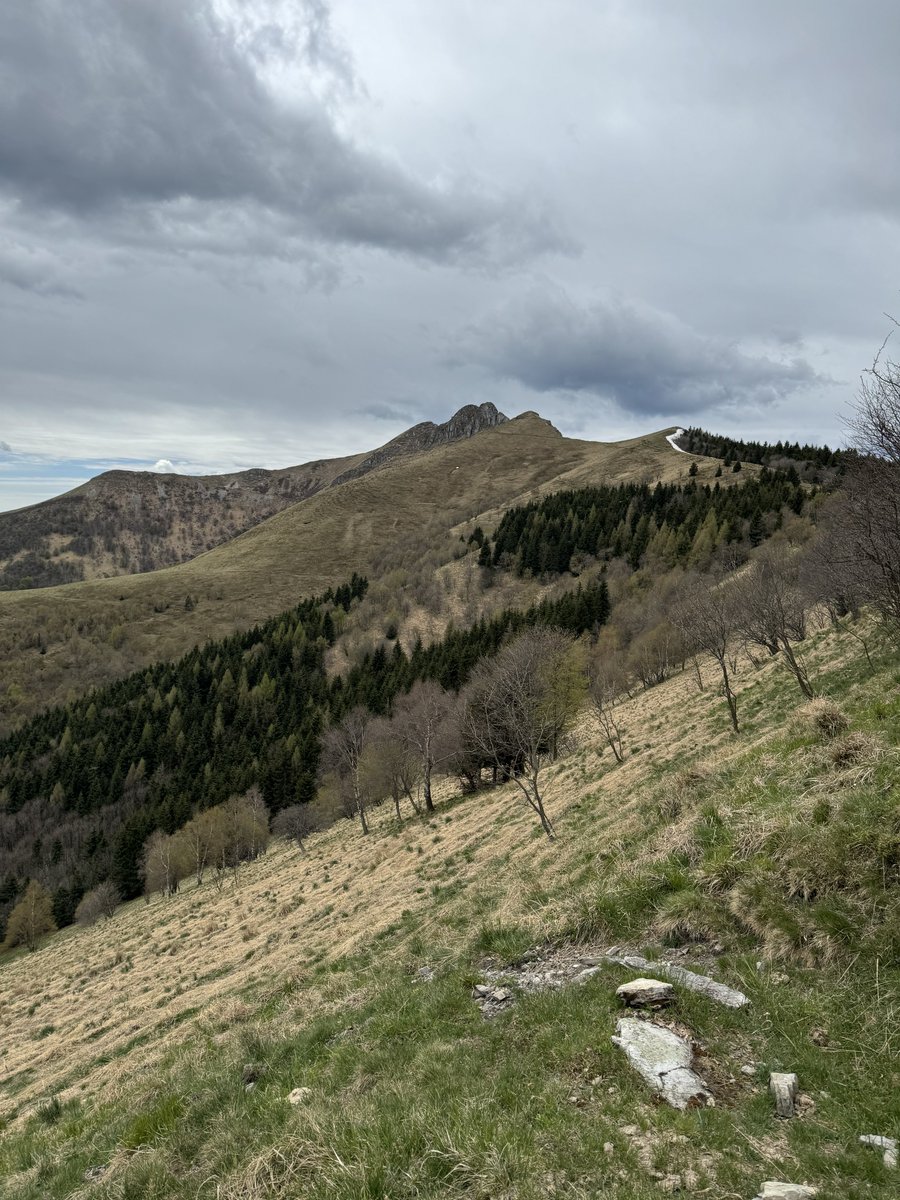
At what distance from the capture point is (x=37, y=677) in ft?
514

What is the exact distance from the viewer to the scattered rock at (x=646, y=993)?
6.58 meters

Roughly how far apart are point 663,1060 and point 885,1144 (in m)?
1.80

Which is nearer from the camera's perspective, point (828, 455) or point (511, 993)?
point (511, 993)

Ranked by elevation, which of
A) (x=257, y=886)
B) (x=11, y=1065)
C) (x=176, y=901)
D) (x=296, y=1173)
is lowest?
(x=176, y=901)

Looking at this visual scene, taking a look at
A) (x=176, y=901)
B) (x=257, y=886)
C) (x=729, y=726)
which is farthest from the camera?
(x=176, y=901)

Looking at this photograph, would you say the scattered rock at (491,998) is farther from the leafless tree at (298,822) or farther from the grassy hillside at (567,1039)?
the leafless tree at (298,822)

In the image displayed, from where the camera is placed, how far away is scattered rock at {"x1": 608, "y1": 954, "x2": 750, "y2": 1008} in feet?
21.2

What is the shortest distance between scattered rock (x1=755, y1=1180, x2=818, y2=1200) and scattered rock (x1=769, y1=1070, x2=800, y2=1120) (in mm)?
833

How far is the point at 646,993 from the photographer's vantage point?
6656 millimetres

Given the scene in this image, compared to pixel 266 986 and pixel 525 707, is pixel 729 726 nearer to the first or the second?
pixel 525 707

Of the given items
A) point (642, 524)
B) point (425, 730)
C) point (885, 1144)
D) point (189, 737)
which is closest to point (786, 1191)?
point (885, 1144)

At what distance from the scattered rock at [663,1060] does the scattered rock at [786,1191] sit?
0.96 m

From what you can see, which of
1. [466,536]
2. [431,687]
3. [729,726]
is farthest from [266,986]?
[466,536]

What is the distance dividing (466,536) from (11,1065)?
153559mm
